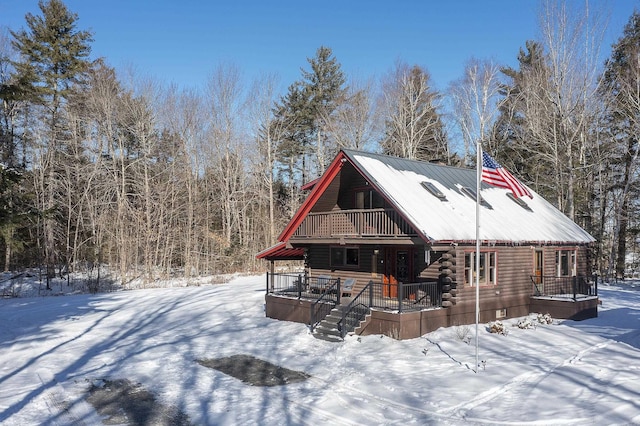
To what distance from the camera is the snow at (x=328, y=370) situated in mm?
9969

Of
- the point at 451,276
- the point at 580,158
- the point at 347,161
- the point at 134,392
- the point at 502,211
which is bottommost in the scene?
the point at 134,392

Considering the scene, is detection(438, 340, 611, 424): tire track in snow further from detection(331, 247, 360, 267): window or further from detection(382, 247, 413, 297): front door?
detection(331, 247, 360, 267): window

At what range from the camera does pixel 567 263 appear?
23.6 metres

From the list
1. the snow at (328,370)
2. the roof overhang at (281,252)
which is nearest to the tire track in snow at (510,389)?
the snow at (328,370)

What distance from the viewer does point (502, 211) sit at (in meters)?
22.4

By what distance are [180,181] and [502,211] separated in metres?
28.4

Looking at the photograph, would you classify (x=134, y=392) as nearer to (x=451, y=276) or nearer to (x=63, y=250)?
(x=451, y=276)

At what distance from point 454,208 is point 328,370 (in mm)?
9597

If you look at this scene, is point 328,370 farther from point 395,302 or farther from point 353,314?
point 395,302

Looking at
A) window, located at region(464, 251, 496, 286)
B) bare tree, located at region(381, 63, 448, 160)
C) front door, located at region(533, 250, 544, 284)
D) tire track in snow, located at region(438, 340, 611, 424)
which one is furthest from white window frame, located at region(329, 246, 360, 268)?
bare tree, located at region(381, 63, 448, 160)

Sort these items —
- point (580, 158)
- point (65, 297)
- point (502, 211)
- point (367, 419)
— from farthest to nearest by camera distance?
point (580, 158) < point (65, 297) < point (502, 211) < point (367, 419)

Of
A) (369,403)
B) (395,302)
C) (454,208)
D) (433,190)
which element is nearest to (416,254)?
(395,302)

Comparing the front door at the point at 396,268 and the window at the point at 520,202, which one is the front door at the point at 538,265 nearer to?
the window at the point at 520,202

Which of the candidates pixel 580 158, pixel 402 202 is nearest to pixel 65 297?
pixel 402 202
